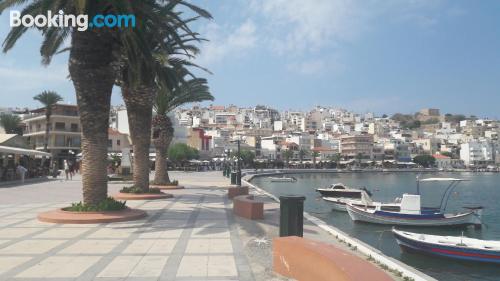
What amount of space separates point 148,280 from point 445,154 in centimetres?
17701

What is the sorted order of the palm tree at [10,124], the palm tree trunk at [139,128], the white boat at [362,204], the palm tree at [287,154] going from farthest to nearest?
the palm tree at [287,154], the palm tree at [10,124], the white boat at [362,204], the palm tree trunk at [139,128]

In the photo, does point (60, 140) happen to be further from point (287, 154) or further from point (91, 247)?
point (287, 154)

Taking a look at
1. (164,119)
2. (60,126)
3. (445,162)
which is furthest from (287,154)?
(164,119)

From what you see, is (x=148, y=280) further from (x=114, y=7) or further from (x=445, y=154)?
(x=445, y=154)

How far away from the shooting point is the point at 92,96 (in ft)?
44.0

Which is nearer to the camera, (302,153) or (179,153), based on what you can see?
(179,153)

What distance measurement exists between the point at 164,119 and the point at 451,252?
18.2 m

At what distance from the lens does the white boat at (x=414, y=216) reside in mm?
21984

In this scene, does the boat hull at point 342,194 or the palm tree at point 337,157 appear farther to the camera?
the palm tree at point 337,157

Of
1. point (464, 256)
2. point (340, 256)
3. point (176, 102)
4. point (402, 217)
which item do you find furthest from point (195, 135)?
point (340, 256)

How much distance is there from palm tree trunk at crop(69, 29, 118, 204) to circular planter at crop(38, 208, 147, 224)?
66 centimetres

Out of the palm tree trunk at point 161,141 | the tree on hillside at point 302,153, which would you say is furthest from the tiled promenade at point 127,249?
the tree on hillside at point 302,153

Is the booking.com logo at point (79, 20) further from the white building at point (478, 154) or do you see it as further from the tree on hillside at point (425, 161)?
the white building at point (478, 154)

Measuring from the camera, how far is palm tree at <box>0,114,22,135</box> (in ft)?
267
